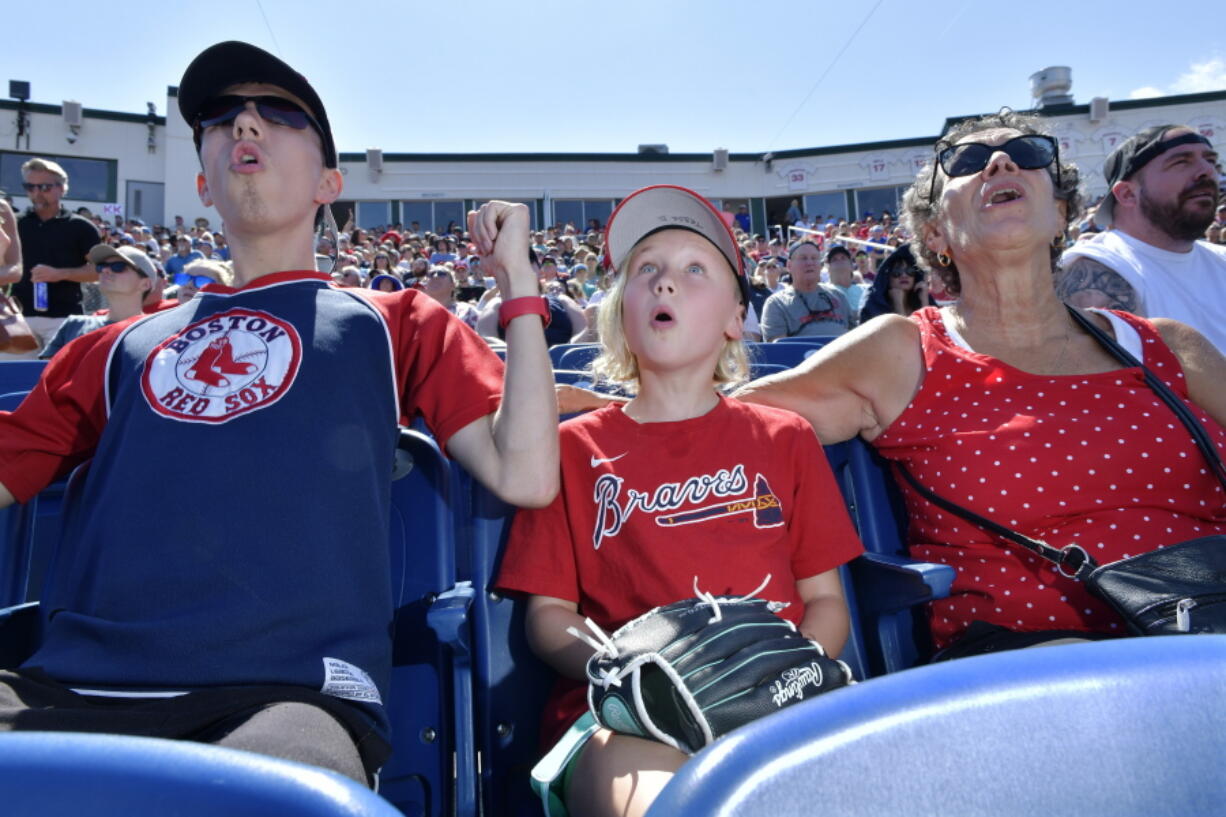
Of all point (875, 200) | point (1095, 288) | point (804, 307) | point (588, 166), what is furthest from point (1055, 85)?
point (1095, 288)

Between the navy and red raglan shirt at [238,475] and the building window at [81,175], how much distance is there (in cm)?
2710

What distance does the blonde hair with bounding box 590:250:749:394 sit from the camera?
1.95 meters

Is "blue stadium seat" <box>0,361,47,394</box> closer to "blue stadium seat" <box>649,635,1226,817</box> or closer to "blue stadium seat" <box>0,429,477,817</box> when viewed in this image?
"blue stadium seat" <box>0,429,477,817</box>

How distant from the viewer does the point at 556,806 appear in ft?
4.09

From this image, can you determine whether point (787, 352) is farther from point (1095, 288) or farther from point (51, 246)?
point (51, 246)

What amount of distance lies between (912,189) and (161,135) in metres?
28.2

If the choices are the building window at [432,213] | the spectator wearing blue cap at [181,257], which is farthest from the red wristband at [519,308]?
the building window at [432,213]

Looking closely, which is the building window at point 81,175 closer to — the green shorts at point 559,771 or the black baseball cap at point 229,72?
the black baseball cap at point 229,72

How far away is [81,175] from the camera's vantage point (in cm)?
2467

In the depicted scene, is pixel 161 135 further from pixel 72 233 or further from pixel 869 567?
pixel 869 567

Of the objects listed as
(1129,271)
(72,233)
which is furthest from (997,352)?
(72,233)

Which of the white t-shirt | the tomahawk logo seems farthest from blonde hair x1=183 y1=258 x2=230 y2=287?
the white t-shirt

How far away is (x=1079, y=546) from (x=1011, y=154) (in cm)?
106

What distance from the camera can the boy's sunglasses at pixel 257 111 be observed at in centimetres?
179
